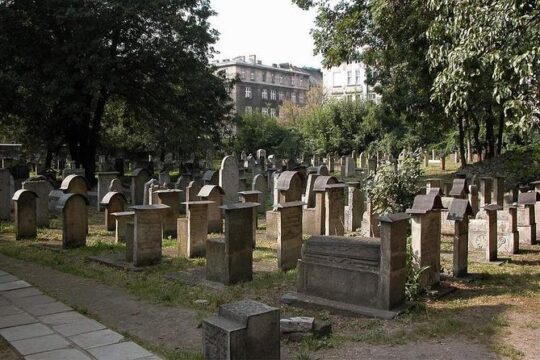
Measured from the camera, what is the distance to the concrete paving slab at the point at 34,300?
21.7 ft

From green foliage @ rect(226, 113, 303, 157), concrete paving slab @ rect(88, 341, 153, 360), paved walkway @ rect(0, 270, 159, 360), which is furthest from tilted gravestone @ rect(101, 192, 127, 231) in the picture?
green foliage @ rect(226, 113, 303, 157)

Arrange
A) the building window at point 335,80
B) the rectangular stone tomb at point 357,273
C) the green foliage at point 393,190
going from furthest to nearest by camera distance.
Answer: the building window at point 335,80 < the green foliage at point 393,190 < the rectangular stone tomb at point 357,273

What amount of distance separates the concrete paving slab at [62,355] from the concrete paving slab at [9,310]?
1620mm

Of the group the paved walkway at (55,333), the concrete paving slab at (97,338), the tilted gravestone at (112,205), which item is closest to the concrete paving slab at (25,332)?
the paved walkway at (55,333)

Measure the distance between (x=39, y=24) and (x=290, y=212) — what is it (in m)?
17.8

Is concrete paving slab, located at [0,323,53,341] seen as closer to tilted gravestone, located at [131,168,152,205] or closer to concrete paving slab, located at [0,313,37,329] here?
concrete paving slab, located at [0,313,37,329]

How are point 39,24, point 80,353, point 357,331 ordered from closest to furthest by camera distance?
1. point 80,353
2. point 357,331
3. point 39,24

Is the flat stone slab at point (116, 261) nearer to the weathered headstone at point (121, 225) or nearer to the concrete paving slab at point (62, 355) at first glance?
the weathered headstone at point (121, 225)

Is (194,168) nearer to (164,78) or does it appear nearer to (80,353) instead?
(164,78)

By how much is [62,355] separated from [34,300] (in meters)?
2.29

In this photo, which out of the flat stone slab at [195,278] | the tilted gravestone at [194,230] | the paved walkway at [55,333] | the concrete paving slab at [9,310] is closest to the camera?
the paved walkway at [55,333]

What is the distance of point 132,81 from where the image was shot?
925 inches

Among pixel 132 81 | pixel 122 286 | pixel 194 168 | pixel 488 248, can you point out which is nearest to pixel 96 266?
pixel 122 286

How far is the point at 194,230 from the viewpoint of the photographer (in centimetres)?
980
